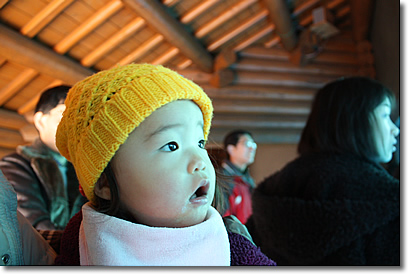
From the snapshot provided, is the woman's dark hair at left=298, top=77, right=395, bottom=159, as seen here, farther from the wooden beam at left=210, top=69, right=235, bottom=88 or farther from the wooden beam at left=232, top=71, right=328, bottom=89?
the wooden beam at left=232, top=71, right=328, bottom=89

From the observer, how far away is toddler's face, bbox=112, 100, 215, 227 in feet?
1.87

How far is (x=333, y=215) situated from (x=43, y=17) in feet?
3.36

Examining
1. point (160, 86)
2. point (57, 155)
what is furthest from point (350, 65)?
point (160, 86)

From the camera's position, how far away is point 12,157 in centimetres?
127

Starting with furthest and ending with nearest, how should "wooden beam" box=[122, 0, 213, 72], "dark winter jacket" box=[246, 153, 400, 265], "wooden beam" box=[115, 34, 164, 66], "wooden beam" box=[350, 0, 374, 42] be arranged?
"wooden beam" box=[350, 0, 374, 42] < "wooden beam" box=[122, 0, 213, 72] < "wooden beam" box=[115, 34, 164, 66] < "dark winter jacket" box=[246, 153, 400, 265]

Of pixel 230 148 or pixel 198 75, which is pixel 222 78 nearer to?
pixel 198 75

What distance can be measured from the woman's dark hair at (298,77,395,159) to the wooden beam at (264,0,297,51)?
1687 mm

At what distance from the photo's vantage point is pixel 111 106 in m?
0.60

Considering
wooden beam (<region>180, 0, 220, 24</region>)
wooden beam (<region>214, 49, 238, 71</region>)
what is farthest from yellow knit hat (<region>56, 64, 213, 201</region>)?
wooden beam (<region>214, 49, 238, 71</region>)

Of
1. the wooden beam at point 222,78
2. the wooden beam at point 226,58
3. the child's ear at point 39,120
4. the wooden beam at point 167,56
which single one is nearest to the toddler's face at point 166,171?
the child's ear at point 39,120

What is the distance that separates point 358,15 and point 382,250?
2829mm

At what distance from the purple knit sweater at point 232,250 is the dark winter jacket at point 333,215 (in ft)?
1.19

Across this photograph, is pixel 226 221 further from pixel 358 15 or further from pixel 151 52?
pixel 358 15

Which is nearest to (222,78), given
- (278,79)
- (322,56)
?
(278,79)
